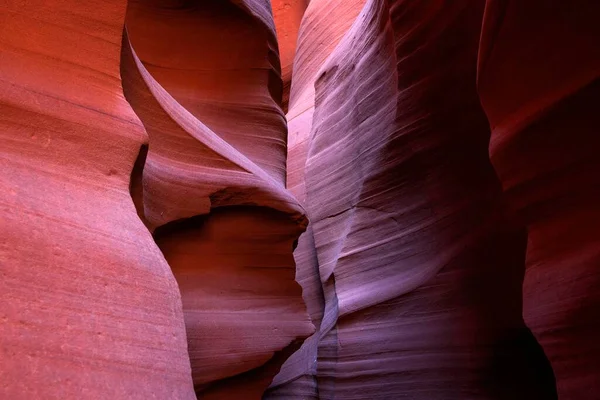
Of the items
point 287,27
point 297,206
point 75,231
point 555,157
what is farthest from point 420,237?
point 287,27

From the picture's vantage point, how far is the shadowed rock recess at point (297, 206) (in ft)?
6.08

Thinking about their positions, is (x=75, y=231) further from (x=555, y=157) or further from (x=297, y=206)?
(x=297, y=206)

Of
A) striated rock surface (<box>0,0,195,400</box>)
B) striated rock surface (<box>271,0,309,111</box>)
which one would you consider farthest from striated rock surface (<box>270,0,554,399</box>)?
striated rock surface (<box>271,0,309,111</box>)

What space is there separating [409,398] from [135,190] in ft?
10.4

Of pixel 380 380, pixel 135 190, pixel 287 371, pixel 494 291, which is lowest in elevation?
pixel 287 371

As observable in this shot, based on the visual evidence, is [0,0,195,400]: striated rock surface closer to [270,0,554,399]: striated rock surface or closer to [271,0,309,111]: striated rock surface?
[270,0,554,399]: striated rock surface

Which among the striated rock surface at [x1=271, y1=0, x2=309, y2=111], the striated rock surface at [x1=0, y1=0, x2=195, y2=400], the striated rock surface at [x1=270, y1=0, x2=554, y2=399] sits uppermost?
the striated rock surface at [x1=0, y1=0, x2=195, y2=400]

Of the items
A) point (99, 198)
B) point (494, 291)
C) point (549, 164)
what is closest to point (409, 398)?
point (494, 291)

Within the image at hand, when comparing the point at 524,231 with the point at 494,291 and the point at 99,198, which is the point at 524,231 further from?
the point at 99,198

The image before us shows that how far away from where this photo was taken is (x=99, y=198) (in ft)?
6.88

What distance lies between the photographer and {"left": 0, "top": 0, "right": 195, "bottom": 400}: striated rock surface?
1603mm

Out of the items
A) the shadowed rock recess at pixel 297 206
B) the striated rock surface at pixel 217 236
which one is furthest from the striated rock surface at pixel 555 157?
the striated rock surface at pixel 217 236

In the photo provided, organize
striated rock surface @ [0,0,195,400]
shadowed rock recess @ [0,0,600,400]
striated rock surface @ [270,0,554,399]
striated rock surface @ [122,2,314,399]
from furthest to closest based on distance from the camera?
striated rock surface @ [270,0,554,399] < striated rock surface @ [122,2,314,399] < shadowed rock recess @ [0,0,600,400] < striated rock surface @ [0,0,195,400]

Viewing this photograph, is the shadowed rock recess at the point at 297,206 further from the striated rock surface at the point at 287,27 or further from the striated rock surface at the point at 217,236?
the striated rock surface at the point at 287,27
